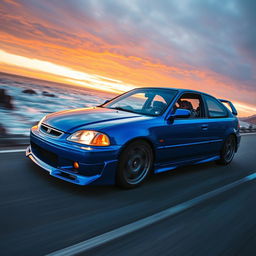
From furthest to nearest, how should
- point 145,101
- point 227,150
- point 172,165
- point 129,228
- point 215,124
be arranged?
point 227,150, point 215,124, point 145,101, point 172,165, point 129,228

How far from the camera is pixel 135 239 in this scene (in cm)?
237

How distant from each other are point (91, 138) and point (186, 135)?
5.74ft

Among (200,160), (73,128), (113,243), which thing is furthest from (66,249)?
(200,160)

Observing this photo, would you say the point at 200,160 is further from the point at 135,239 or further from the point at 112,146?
the point at 135,239

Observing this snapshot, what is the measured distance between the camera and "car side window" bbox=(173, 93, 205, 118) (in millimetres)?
4723

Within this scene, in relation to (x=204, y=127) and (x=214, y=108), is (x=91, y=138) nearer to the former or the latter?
(x=204, y=127)

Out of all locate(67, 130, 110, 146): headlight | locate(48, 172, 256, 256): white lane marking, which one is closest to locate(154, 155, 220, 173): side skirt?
locate(48, 172, 256, 256): white lane marking

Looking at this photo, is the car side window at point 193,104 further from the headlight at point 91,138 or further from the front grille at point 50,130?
the front grille at point 50,130

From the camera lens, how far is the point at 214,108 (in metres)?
5.34

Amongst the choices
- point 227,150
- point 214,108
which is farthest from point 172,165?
point 227,150

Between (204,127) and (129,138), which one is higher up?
(204,127)

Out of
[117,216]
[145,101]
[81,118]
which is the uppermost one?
[145,101]

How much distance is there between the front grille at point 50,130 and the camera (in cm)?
344

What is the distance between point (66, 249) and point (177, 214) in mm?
1360
